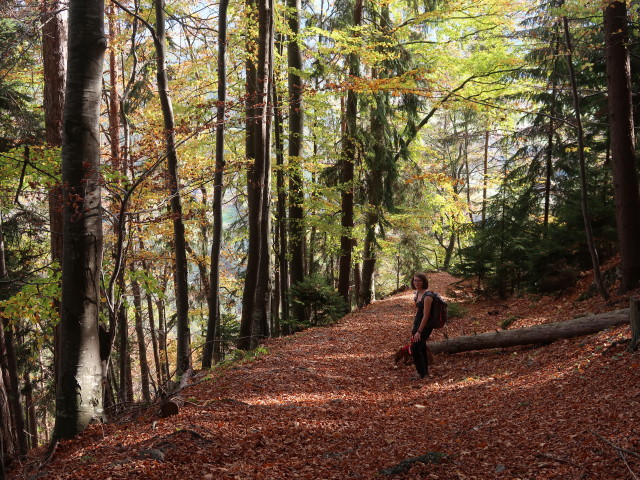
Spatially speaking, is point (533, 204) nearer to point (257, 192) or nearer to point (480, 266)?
point (480, 266)

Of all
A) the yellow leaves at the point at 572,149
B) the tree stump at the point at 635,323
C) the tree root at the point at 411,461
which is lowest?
the tree root at the point at 411,461

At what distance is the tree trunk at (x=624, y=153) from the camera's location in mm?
9188

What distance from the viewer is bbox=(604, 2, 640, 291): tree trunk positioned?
9.19 metres

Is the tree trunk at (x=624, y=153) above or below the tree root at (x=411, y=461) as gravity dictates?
above

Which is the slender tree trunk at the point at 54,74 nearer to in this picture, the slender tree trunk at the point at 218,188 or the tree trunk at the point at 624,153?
the slender tree trunk at the point at 218,188

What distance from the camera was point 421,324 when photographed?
7.47 meters

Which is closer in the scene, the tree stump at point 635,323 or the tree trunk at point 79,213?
the tree trunk at point 79,213

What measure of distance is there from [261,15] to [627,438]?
9461mm

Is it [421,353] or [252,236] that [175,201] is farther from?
[421,353]

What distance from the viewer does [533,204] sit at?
57.4 feet

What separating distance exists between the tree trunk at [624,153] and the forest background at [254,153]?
38mm

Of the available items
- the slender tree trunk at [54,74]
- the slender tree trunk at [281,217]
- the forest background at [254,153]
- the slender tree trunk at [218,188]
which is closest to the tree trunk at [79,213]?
the forest background at [254,153]

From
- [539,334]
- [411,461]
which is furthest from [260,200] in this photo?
[411,461]

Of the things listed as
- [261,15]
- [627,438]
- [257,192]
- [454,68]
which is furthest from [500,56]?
[627,438]
